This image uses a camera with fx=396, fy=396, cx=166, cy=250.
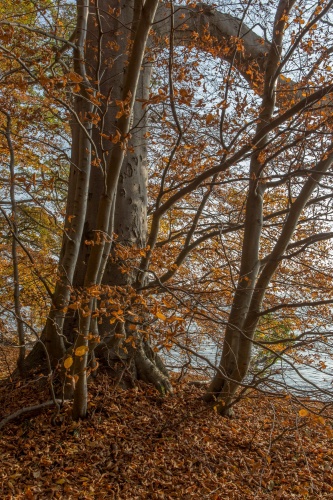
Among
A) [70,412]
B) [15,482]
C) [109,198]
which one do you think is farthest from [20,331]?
[109,198]

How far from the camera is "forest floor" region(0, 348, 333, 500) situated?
2.99m

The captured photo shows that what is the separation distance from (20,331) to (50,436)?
0.96 metres

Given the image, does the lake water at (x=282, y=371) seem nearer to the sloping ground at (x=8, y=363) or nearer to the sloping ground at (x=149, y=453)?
the sloping ground at (x=149, y=453)

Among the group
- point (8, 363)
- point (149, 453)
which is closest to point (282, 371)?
point (149, 453)

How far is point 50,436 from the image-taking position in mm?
3363

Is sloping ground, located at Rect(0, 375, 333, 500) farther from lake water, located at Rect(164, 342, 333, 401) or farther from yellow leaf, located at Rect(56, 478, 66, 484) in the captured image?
A: lake water, located at Rect(164, 342, 333, 401)

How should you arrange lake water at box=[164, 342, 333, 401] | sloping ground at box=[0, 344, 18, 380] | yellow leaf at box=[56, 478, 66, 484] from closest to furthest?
yellow leaf at box=[56, 478, 66, 484] → lake water at box=[164, 342, 333, 401] → sloping ground at box=[0, 344, 18, 380]

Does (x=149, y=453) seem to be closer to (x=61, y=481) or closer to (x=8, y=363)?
(x=61, y=481)

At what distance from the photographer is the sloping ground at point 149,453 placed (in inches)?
118

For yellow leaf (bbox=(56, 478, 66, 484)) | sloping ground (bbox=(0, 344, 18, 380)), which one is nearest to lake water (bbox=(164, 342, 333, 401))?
yellow leaf (bbox=(56, 478, 66, 484))

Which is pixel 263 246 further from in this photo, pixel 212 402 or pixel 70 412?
pixel 70 412

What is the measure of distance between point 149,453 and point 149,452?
14 millimetres

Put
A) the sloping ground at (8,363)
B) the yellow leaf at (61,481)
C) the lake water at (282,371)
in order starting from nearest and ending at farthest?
the yellow leaf at (61,481)
the lake water at (282,371)
the sloping ground at (8,363)

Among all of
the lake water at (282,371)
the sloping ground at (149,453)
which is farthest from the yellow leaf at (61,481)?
the lake water at (282,371)
